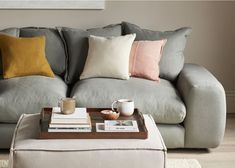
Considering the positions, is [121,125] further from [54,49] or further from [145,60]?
[54,49]

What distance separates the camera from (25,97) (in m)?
3.81

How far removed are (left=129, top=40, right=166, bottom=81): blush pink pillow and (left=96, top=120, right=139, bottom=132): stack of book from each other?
1152 mm

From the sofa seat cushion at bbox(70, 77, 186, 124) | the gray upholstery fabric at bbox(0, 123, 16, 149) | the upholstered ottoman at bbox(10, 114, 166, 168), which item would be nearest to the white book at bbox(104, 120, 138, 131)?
the upholstered ottoman at bbox(10, 114, 166, 168)

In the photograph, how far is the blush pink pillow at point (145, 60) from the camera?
168 inches

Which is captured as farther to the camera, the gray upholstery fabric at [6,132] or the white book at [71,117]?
the gray upholstery fabric at [6,132]

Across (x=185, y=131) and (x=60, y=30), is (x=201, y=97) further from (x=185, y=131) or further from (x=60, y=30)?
(x=60, y=30)

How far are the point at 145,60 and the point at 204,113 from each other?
718 millimetres

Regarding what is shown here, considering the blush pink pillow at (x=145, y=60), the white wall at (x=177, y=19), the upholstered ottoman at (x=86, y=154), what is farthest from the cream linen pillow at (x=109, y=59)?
the upholstered ottoman at (x=86, y=154)

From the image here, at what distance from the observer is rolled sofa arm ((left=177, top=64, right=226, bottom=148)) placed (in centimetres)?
384

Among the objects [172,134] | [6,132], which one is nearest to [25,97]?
[6,132]

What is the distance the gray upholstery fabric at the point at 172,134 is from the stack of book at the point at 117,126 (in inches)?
29.8

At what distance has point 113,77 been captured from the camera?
13.9 feet

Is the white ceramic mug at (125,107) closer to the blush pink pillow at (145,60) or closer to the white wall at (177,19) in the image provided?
the blush pink pillow at (145,60)

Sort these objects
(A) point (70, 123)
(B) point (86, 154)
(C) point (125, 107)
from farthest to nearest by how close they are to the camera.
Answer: (C) point (125, 107) → (A) point (70, 123) → (B) point (86, 154)
